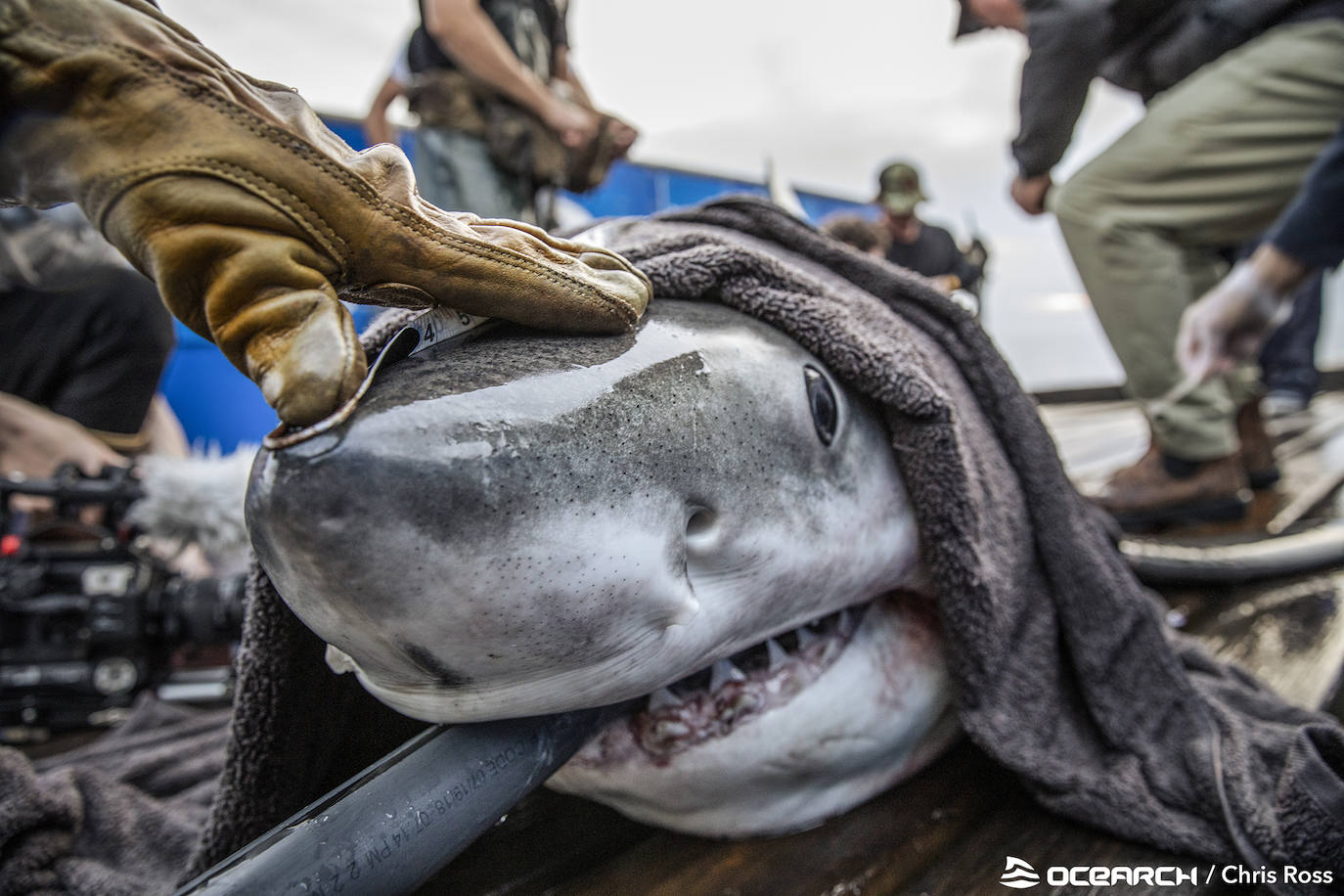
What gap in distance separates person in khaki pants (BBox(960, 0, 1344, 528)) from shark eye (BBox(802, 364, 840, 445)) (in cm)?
146

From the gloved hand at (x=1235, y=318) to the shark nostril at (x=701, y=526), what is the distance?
3.38ft

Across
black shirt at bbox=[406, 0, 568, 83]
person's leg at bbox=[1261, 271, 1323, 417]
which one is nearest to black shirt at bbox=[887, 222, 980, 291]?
person's leg at bbox=[1261, 271, 1323, 417]

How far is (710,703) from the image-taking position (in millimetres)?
496

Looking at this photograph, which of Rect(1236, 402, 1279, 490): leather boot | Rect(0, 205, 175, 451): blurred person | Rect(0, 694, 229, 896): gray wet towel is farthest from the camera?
Rect(1236, 402, 1279, 490): leather boot

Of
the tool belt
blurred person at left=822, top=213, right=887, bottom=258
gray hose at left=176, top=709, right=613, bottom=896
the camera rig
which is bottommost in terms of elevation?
the camera rig

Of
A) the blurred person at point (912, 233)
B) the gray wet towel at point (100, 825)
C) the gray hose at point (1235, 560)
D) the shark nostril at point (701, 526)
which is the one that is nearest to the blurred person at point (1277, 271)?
the gray hose at point (1235, 560)

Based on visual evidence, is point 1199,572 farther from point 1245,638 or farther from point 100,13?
point 100,13

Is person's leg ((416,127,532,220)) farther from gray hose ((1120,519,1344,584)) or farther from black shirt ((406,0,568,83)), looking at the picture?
gray hose ((1120,519,1344,584))

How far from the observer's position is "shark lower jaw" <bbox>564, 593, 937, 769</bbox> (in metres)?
0.49

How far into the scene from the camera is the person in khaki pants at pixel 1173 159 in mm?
1422

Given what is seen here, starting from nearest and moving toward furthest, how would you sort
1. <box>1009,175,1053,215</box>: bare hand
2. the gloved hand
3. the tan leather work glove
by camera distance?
the tan leather work glove < the gloved hand < <box>1009,175,1053,215</box>: bare hand

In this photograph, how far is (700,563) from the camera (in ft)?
1.26

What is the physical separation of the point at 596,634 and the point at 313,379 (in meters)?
0.16

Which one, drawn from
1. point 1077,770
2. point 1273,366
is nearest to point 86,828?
point 1077,770
